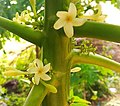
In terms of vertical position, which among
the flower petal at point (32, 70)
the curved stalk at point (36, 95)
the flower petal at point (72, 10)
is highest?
the flower petal at point (72, 10)

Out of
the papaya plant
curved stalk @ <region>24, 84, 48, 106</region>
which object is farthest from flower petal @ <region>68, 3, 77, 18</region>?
curved stalk @ <region>24, 84, 48, 106</region>

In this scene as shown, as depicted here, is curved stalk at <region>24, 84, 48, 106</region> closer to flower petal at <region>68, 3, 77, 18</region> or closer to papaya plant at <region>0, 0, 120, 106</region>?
papaya plant at <region>0, 0, 120, 106</region>

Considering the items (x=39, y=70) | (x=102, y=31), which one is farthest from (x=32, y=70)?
(x=102, y=31)

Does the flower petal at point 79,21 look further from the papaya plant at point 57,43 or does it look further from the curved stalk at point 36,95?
the curved stalk at point 36,95

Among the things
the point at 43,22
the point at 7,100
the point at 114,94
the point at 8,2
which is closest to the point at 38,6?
the point at 8,2

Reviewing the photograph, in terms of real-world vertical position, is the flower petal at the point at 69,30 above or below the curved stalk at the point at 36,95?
above

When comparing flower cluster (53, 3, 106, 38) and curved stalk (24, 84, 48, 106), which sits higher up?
flower cluster (53, 3, 106, 38)

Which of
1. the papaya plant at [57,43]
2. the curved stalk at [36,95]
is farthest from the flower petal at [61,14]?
the curved stalk at [36,95]
